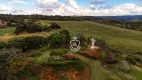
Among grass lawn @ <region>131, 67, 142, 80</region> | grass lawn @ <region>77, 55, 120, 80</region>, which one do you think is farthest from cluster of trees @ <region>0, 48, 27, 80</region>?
grass lawn @ <region>131, 67, 142, 80</region>

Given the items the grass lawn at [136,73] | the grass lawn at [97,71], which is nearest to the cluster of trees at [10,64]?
the grass lawn at [97,71]

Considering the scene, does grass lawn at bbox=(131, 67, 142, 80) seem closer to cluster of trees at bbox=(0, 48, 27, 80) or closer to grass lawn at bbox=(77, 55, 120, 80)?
grass lawn at bbox=(77, 55, 120, 80)

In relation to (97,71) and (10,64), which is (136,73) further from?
(10,64)

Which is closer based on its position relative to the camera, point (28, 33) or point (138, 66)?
point (138, 66)

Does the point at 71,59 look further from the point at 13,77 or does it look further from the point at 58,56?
the point at 13,77

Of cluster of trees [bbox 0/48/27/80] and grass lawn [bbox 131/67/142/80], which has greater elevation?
cluster of trees [bbox 0/48/27/80]

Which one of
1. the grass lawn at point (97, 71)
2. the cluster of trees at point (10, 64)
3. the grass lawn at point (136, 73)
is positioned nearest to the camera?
the cluster of trees at point (10, 64)

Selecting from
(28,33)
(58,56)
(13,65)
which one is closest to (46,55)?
(58,56)

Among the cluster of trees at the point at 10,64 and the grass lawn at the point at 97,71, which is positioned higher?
the cluster of trees at the point at 10,64

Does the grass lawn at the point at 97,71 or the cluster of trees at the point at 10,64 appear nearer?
the cluster of trees at the point at 10,64

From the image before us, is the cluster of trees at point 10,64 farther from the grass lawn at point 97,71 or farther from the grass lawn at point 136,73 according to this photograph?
the grass lawn at point 136,73

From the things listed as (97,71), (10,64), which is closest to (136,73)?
(97,71)
